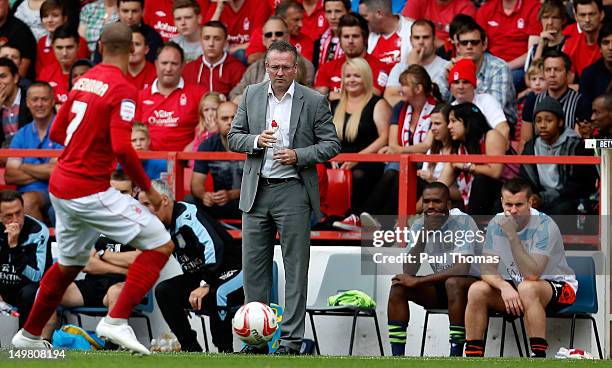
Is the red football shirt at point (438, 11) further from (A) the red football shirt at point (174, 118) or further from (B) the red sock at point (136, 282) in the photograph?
(B) the red sock at point (136, 282)

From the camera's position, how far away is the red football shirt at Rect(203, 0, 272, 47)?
1480 centimetres

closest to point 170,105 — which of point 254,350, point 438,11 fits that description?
point 438,11

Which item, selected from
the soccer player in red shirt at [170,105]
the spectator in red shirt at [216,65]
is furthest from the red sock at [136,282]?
the spectator in red shirt at [216,65]

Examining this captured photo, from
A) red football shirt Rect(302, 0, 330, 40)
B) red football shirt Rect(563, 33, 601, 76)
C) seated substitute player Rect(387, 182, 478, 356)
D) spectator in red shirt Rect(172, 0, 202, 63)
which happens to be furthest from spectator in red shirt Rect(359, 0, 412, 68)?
seated substitute player Rect(387, 182, 478, 356)

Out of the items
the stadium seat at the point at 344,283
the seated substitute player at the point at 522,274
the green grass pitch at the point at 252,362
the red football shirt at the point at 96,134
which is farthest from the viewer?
the stadium seat at the point at 344,283

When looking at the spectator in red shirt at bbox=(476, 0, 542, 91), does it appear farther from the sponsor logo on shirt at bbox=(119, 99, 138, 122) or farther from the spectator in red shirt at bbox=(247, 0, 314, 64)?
the sponsor logo on shirt at bbox=(119, 99, 138, 122)

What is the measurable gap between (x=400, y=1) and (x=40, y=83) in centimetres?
421

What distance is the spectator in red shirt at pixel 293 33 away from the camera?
1409 cm

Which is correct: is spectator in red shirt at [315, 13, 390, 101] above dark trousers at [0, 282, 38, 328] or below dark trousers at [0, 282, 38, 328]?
above

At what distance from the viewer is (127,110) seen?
8.46 metres

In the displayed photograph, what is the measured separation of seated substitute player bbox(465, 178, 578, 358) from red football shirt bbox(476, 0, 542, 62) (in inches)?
125

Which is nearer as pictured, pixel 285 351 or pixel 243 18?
pixel 285 351

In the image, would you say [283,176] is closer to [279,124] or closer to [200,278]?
[279,124]

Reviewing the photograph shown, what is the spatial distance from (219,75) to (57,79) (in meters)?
2.14
